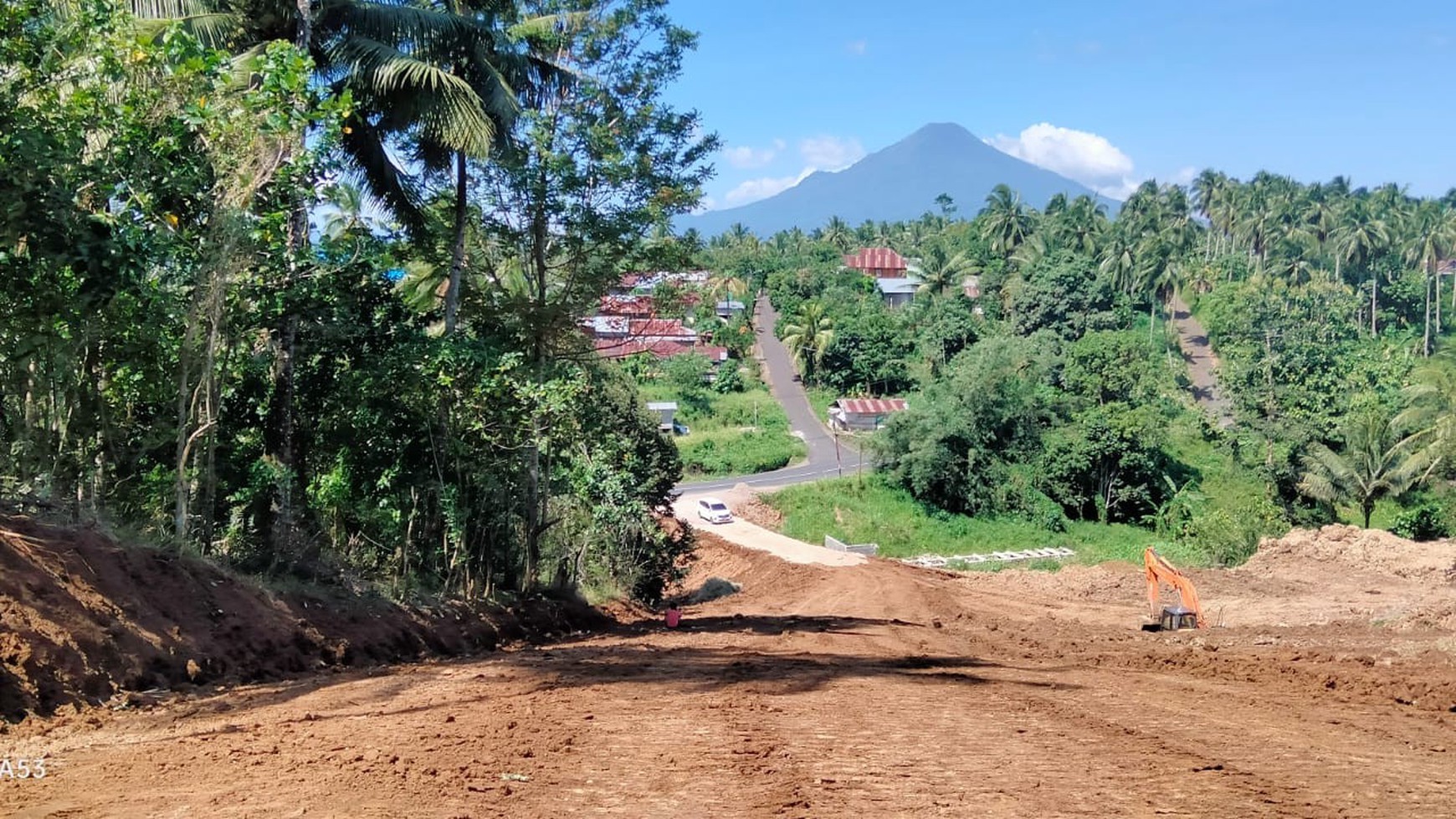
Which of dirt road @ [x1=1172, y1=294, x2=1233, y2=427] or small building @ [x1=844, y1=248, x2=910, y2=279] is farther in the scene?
small building @ [x1=844, y1=248, x2=910, y2=279]

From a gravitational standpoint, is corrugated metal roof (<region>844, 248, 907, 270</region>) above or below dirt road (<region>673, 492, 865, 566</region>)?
above

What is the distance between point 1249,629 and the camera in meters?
15.6

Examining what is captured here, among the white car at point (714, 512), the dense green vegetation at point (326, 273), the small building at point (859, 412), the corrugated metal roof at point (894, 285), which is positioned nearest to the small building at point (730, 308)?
the corrugated metal roof at point (894, 285)

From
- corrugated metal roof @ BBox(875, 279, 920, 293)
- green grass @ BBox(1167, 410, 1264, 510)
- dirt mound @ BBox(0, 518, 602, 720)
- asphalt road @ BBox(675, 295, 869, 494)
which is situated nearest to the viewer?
dirt mound @ BBox(0, 518, 602, 720)

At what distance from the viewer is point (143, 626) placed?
26.9 feet

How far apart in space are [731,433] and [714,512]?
16.0 metres

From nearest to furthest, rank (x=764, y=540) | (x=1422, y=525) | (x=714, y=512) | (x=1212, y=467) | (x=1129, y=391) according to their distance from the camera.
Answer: (x=764, y=540) < (x=1422, y=525) < (x=714, y=512) < (x=1212, y=467) < (x=1129, y=391)

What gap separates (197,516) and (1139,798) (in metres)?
10.3

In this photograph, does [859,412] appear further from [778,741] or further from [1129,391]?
[778,741]

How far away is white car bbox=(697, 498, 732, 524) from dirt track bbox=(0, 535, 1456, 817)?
85.7 feet

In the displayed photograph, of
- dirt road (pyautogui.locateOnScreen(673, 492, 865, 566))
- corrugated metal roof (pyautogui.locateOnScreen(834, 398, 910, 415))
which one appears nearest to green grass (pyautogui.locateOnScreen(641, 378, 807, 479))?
corrugated metal roof (pyautogui.locateOnScreen(834, 398, 910, 415))

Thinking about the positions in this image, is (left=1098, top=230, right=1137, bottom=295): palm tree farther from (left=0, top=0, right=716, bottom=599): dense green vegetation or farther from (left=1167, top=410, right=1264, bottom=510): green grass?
(left=0, top=0, right=716, bottom=599): dense green vegetation

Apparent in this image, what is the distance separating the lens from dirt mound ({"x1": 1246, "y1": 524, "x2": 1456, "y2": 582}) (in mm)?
24016

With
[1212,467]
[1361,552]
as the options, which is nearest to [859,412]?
[1212,467]
